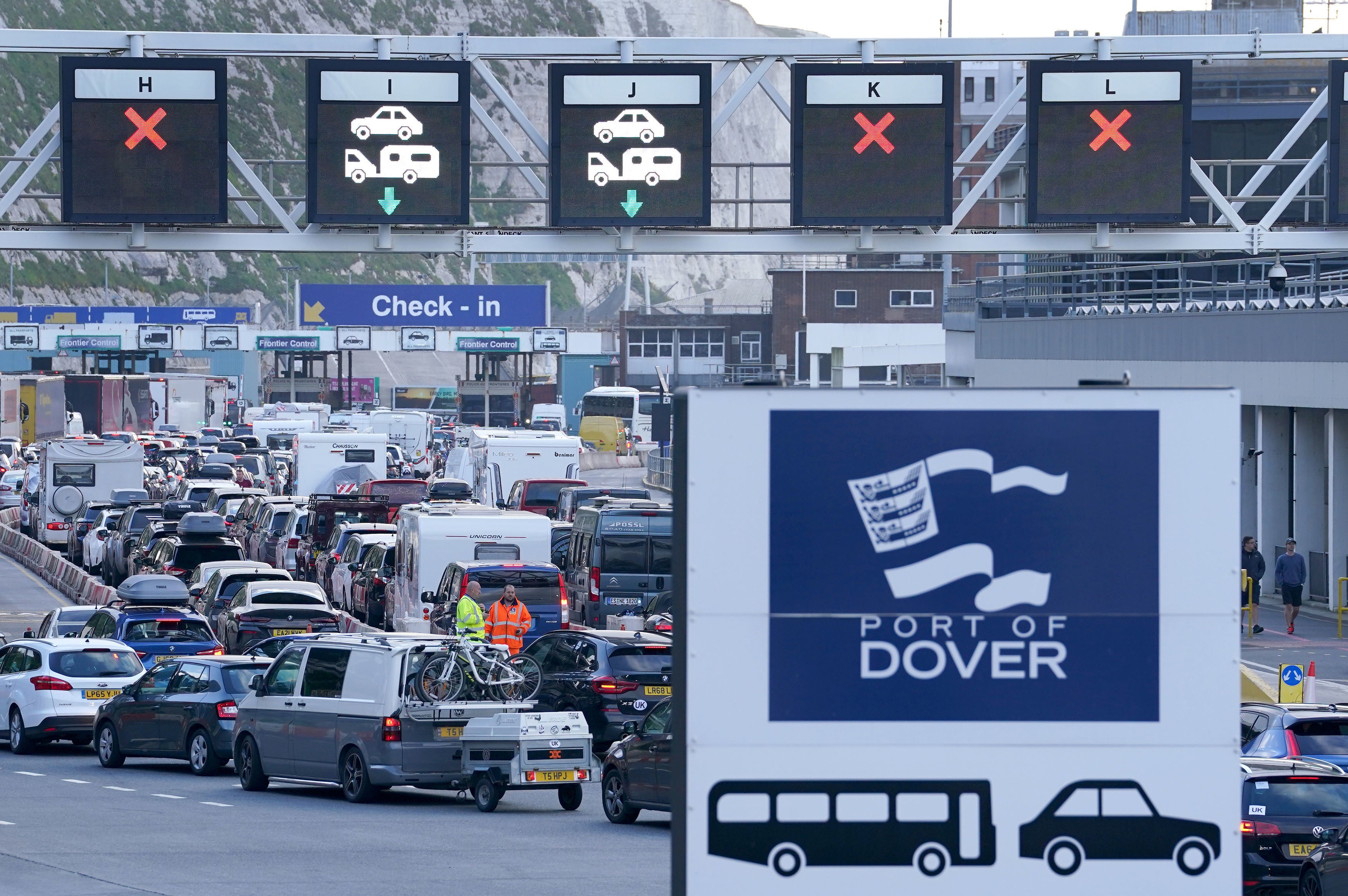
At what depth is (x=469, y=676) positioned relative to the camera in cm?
1914

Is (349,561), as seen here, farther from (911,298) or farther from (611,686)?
Result: (911,298)

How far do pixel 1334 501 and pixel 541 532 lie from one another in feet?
51.1

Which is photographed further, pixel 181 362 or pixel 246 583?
pixel 181 362

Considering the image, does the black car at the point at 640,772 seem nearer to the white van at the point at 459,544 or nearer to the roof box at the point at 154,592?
the white van at the point at 459,544

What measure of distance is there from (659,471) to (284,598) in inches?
1748

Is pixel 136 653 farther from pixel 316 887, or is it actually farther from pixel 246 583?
pixel 316 887

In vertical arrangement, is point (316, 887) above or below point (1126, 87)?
below

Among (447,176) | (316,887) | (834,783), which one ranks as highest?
(447,176)

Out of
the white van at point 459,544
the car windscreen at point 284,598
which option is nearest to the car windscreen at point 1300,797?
the white van at point 459,544

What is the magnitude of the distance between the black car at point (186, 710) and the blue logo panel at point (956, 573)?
15598 mm

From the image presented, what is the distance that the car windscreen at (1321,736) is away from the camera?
54.6 feet

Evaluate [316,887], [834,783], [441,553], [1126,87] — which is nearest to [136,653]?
[441,553]

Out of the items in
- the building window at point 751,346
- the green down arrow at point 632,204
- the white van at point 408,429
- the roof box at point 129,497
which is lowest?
the roof box at point 129,497

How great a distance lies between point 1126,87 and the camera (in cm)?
2211
